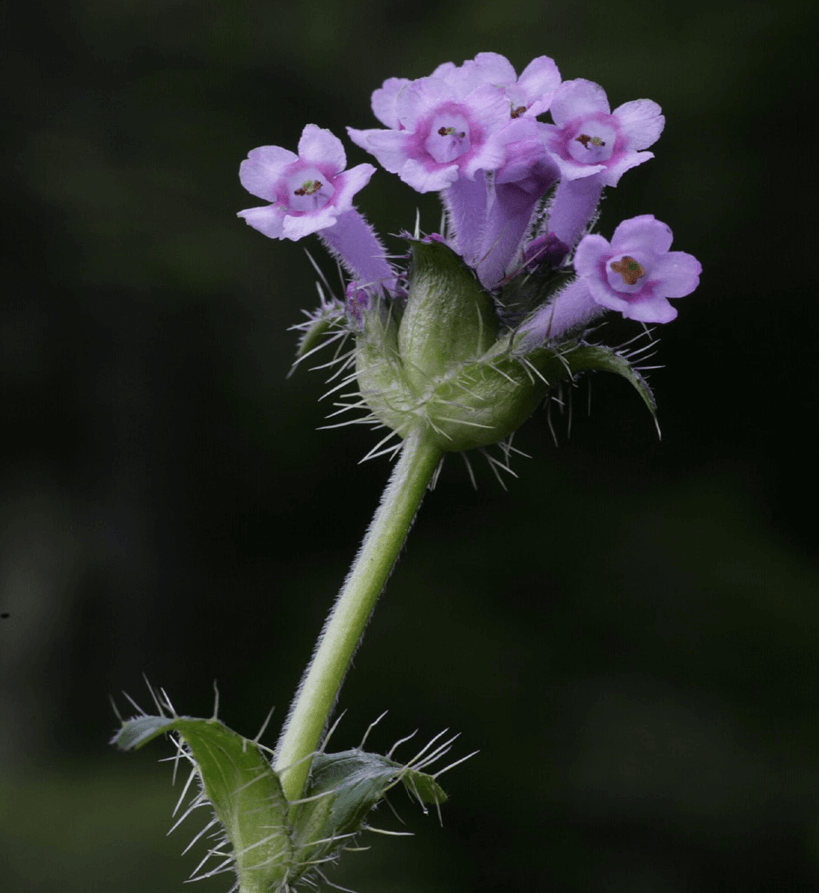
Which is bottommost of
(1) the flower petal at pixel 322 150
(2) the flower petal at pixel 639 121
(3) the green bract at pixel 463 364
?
(3) the green bract at pixel 463 364

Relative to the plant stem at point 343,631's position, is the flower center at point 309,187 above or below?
above

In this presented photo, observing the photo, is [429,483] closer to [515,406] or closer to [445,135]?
[515,406]

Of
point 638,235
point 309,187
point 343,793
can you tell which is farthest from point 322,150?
point 343,793

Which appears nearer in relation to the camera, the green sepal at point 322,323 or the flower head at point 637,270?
the flower head at point 637,270

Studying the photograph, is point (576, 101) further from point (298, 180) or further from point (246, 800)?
point (246, 800)

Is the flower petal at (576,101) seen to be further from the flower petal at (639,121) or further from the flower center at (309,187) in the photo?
the flower center at (309,187)

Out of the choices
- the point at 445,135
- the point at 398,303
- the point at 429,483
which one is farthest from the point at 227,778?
the point at 445,135

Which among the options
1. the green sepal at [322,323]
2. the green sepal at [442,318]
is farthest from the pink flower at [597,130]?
the green sepal at [322,323]
